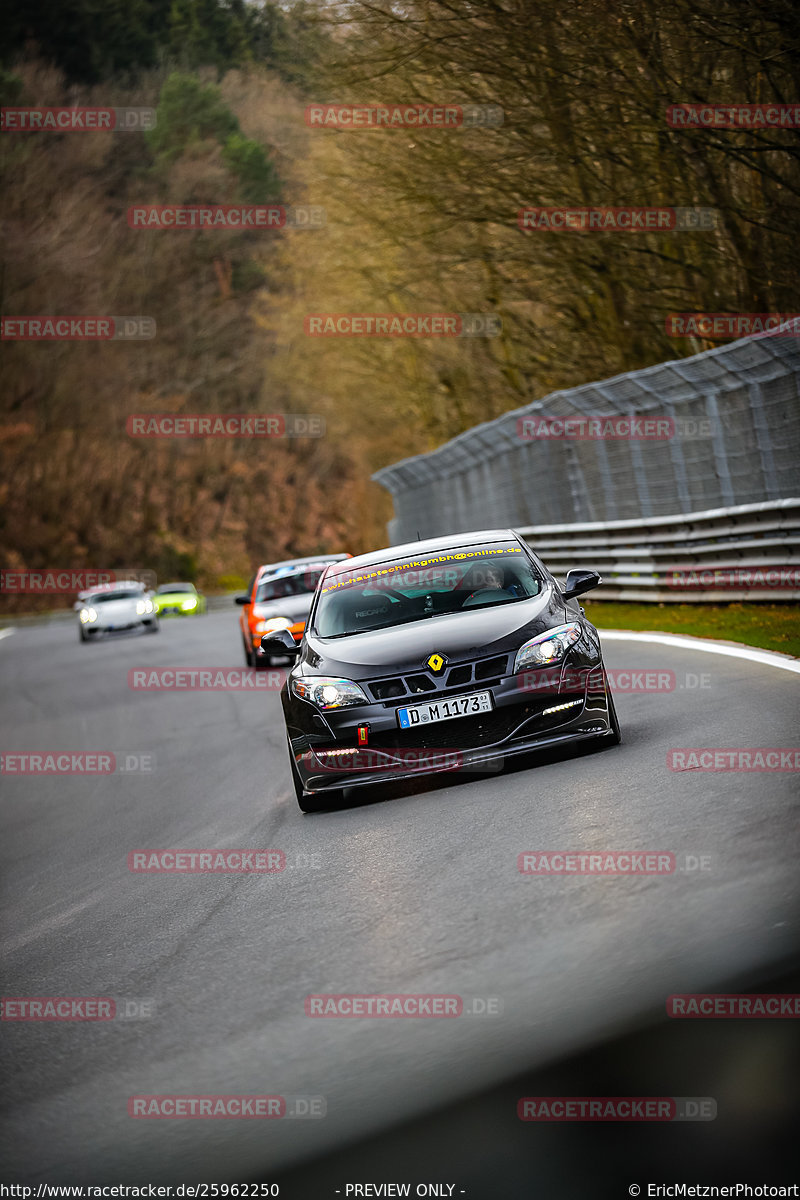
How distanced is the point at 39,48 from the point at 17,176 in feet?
54.1

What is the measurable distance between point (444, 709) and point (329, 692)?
725 millimetres

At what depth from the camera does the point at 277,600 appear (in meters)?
19.8

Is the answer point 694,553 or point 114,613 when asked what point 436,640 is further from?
point 114,613

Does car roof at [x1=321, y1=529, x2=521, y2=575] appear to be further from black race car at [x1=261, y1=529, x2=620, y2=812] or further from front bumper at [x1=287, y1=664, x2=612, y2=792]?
front bumper at [x1=287, y1=664, x2=612, y2=792]

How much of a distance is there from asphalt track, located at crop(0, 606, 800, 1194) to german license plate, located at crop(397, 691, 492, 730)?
1.60 feet

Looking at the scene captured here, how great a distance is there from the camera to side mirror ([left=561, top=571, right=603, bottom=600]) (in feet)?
29.6

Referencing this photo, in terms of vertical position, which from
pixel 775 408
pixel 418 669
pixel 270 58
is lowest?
pixel 418 669

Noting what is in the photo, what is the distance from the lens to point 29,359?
70.4 meters

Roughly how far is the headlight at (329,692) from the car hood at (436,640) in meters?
0.06

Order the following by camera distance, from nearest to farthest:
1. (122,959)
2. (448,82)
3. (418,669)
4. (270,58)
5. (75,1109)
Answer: (75,1109), (122,959), (418,669), (448,82), (270,58)

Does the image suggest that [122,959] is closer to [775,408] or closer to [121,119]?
[775,408]

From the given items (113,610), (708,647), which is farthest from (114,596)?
(708,647)

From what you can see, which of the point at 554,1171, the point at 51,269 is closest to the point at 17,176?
the point at 51,269

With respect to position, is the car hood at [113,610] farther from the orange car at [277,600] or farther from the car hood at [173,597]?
the orange car at [277,600]
